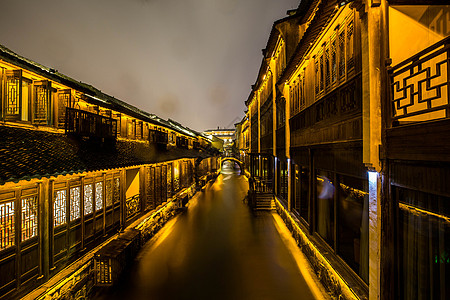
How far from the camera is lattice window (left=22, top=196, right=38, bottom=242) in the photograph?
589 centimetres

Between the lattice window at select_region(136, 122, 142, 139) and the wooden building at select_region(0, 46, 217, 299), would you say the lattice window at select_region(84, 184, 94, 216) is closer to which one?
the wooden building at select_region(0, 46, 217, 299)

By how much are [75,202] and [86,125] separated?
2977mm

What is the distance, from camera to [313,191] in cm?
962

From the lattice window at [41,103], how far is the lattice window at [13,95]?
0.56 m

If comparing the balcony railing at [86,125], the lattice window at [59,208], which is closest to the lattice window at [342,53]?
the balcony railing at [86,125]

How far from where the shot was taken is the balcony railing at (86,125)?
7.53 meters

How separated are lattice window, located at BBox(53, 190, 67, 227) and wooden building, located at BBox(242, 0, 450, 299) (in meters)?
9.45

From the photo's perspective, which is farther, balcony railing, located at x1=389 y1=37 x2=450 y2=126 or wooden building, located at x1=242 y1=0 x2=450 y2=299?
wooden building, located at x1=242 y1=0 x2=450 y2=299

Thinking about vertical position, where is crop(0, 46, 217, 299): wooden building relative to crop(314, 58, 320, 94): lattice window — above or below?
below

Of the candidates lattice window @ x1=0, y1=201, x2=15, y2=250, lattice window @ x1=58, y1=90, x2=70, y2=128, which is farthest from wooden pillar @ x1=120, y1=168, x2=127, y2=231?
lattice window @ x1=0, y1=201, x2=15, y2=250

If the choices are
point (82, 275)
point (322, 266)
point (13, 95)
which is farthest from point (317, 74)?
point (82, 275)

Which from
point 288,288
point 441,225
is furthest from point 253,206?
point 441,225

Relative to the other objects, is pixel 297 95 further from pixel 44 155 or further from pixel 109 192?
pixel 44 155

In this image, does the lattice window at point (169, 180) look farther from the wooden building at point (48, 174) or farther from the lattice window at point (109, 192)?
the lattice window at point (109, 192)
